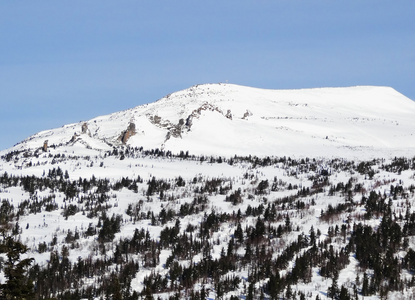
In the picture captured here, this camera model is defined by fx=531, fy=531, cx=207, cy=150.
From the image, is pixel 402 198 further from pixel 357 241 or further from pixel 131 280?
pixel 131 280

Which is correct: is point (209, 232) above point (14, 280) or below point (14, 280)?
below

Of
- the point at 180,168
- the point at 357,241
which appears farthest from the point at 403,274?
the point at 180,168

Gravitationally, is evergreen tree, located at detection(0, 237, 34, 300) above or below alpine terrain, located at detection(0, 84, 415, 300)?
above

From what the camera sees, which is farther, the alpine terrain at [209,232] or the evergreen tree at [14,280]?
the alpine terrain at [209,232]

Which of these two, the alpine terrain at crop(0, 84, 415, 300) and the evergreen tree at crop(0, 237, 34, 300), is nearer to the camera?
the evergreen tree at crop(0, 237, 34, 300)

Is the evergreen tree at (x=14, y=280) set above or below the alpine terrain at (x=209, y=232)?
above

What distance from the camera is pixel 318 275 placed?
70.2 metres

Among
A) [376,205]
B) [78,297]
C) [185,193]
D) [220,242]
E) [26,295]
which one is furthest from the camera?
[185,193]

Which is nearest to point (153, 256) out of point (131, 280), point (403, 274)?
point (131, 280)

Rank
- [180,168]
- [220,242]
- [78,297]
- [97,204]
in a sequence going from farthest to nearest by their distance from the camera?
[180,168]
[97,204]
[220,242]
[78,297]

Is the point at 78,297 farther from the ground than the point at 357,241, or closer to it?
closer to it

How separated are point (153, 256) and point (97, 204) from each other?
3957 cm

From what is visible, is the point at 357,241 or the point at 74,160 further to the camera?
the point at 74,160

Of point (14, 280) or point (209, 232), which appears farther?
point (209, 232)
